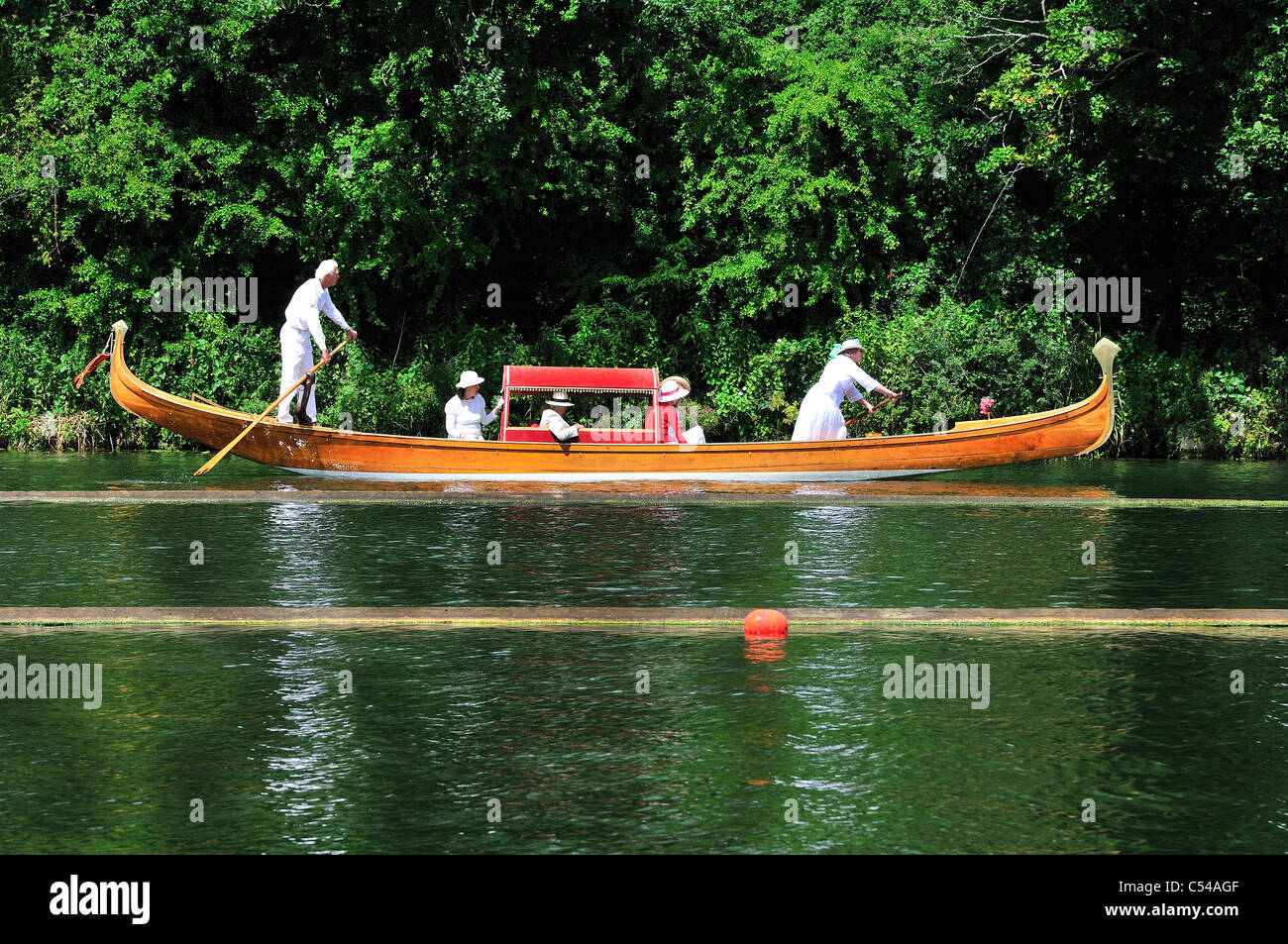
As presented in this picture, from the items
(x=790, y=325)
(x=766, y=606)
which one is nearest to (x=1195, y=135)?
(x=790, y=325)

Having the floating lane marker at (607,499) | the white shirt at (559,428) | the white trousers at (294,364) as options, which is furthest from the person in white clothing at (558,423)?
the white trousers at (294,364)

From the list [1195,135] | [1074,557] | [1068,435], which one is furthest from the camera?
[1195,135]

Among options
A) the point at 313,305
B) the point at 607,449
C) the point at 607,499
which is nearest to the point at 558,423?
the point at 607,449

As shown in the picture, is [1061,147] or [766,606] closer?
[766,606]

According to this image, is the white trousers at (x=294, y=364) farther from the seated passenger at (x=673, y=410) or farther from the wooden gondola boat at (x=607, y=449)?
the seated passenger at (x=673, y=410)

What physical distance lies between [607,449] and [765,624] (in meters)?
11.1

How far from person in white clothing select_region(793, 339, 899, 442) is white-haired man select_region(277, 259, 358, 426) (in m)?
6.29

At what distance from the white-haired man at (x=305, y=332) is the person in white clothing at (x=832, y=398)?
6.29 meters

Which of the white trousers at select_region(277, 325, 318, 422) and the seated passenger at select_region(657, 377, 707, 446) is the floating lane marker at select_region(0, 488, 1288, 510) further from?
the seated passenger at select_region(657, 377, 707, 446)

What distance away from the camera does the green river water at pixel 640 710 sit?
5996 mm

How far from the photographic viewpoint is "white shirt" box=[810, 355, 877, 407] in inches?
831

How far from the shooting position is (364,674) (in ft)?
28.2

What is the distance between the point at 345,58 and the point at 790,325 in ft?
34.6
